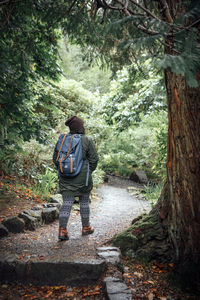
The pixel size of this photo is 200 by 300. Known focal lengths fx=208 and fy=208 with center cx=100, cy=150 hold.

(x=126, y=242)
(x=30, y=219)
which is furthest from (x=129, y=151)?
(x=126, y=242)

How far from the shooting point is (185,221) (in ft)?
7.57

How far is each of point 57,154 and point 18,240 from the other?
1438mm

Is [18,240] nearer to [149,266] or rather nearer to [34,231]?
[34,231]

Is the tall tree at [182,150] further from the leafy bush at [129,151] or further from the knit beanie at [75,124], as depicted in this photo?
the leafy bush at [129,151]

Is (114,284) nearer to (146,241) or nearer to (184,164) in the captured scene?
(146,241)

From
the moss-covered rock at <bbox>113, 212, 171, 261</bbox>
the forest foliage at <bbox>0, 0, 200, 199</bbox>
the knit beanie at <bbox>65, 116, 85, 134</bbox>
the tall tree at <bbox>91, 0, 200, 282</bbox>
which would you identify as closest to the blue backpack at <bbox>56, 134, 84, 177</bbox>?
the knit beanie at <bbox>65, 116, 85, 134</bbox>

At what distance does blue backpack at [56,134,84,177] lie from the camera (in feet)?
10.2

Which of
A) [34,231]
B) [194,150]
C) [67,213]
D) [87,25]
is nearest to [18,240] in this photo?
[34,231]

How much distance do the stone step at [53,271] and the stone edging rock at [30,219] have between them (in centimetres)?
105

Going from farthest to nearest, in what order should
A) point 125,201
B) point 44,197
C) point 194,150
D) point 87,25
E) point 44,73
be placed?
point 125,201 < point 44,197 < point 44,73 < point 87,25 < point 194,150

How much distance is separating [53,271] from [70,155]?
151 cm

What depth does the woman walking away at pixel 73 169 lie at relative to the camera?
10.3 feet

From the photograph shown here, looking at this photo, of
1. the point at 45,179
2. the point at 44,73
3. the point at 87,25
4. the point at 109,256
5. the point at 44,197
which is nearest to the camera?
the point at 109,256

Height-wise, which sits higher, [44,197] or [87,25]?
[87,25]
